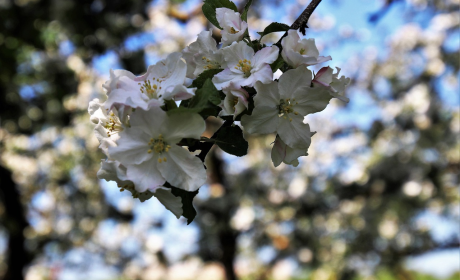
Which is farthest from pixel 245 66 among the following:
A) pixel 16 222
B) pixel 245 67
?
pixel 16 222

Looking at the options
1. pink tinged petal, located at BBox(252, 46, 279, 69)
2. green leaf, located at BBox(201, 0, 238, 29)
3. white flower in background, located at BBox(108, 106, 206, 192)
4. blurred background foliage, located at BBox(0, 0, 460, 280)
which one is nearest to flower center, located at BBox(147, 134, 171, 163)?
white flower in background, located at BBox(108, 106, 206, 192)

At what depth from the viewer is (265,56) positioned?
28.7 inches

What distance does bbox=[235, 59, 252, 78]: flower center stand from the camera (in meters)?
0.72

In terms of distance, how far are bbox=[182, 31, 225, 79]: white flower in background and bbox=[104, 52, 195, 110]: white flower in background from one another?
0.04 metres

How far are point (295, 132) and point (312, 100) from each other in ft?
0.23

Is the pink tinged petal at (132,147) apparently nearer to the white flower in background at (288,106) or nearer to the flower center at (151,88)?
the flower center at (151,88)

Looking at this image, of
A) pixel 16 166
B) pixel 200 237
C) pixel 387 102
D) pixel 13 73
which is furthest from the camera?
pixel 16 166

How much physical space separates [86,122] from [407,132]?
532cm

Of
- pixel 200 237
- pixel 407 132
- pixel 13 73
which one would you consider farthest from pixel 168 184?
pixel 407 132

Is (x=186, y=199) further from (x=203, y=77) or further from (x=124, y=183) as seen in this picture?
(x=203, y=77)

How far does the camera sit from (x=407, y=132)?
241 inches

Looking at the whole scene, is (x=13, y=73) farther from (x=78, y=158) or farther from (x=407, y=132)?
(x=407, y=132)

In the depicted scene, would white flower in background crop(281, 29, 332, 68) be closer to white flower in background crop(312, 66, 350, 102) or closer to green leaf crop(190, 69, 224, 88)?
white flower in background crop(312, 66, 350, 102)

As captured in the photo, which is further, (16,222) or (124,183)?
(16,222)
